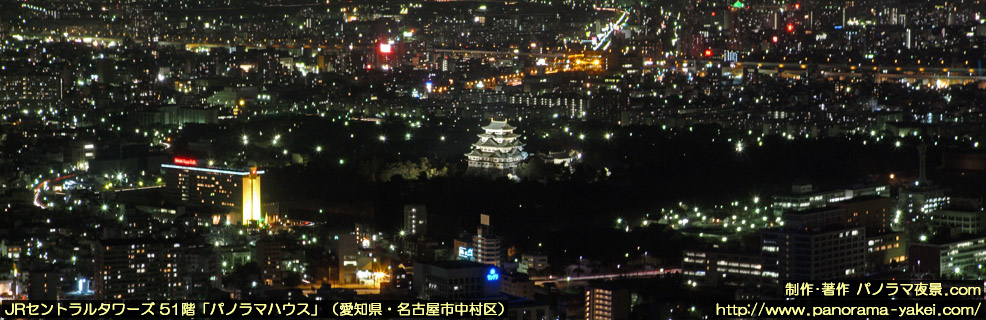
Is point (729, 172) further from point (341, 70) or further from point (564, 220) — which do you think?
point (341, 70)

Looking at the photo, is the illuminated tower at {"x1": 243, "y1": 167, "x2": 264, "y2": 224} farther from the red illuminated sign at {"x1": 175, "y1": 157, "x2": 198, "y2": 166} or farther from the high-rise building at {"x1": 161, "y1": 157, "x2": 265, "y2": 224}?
the red illuminated sign at {"x1": 175, "y1": 157, "x2": 198, "y2": 166}

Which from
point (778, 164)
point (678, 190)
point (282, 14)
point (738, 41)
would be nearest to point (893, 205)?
point (678, 190)
